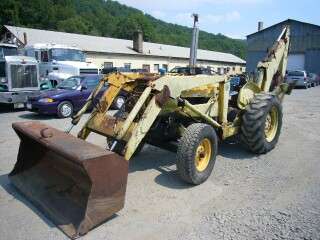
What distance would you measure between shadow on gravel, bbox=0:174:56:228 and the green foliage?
166ft

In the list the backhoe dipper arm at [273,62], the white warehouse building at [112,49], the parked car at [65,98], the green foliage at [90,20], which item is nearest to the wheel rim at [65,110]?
the parked car at [65,98]

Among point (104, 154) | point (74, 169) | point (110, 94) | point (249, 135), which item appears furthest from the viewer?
point (249, 135)

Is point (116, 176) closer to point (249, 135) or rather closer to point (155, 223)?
point (155, 223)

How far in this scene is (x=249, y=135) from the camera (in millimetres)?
5844

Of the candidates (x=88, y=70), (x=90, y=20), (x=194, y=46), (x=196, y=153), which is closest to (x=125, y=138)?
(x=196, y=153)

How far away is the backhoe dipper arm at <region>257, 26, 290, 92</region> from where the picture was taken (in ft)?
23.4

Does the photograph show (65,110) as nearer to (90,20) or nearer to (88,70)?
(88,70)

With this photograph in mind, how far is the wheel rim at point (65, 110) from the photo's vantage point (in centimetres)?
1042

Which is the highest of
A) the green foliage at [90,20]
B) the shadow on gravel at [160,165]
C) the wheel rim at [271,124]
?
the green foliage at [90,20]

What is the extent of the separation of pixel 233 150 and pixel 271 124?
99 cm

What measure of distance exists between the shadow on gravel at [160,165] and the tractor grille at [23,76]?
7632 mm

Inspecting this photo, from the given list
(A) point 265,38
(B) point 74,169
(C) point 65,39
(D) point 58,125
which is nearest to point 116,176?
(B) point 74,169

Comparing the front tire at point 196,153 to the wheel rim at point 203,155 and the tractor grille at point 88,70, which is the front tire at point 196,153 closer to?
the wheel rim at point 203,155

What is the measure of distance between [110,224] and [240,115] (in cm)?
359
